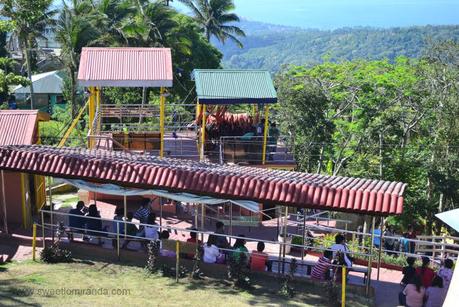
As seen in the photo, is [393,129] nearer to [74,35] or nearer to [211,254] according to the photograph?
[211,254]

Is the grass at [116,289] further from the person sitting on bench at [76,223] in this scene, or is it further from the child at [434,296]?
the child at [434,296]

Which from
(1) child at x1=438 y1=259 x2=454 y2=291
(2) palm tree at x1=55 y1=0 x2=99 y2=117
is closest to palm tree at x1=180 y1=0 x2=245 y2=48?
(2) palm tree at x1=55 y1=0 x2=99 y2=117

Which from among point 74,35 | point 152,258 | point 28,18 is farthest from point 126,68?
point 74,35

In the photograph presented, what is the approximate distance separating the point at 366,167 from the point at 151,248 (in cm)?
1215

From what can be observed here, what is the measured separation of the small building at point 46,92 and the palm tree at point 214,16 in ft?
49.7

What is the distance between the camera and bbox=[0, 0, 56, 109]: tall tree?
22.0 meters

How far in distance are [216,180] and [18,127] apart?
637 centimetres

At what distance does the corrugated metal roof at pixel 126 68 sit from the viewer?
1814cm

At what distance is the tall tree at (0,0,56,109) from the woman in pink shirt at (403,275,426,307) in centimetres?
1393

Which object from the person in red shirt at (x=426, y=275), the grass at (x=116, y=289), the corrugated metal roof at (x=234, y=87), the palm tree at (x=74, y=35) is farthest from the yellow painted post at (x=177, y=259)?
the palm tree at (x=74, y=35)

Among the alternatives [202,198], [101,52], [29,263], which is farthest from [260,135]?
[29,263]

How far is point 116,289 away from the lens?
11.1 meters

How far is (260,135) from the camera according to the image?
2027 cm

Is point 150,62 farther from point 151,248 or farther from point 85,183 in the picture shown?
point 151,248
